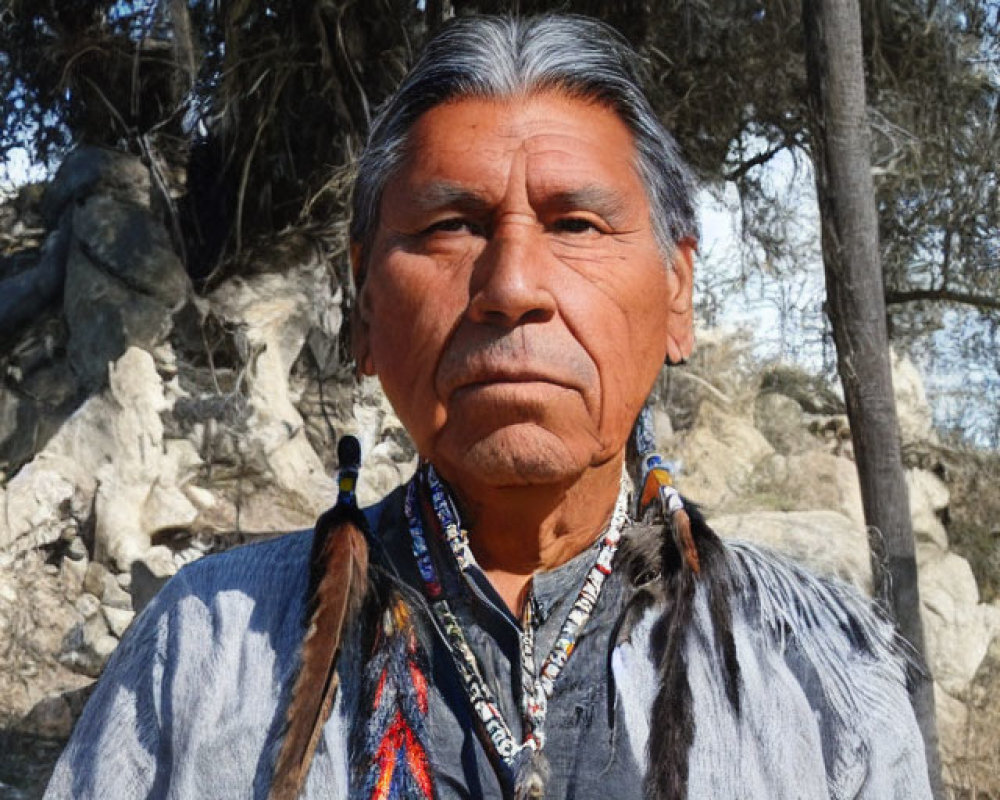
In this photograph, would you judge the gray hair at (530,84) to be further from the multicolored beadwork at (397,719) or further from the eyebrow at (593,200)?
the multicolored beadwork at (397,719)

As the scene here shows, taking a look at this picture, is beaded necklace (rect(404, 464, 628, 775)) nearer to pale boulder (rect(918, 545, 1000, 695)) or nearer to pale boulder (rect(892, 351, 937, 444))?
pale boulder (rect(918, 545, 1000, 695))

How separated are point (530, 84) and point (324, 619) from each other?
67 centimetres

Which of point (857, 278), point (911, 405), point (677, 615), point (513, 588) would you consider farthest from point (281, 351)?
point (677, 615)

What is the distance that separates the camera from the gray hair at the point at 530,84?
4.48 feet

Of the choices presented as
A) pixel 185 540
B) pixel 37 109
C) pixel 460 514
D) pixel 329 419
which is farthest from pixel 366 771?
pixel 37 109

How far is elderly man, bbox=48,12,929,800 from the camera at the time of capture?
1.25 metres

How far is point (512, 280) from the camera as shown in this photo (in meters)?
1.25

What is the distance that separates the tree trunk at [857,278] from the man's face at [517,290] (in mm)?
2107

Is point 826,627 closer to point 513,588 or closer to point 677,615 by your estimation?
point 677,615

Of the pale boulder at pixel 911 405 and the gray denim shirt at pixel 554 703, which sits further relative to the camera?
the pale boulder at pixel 911 405

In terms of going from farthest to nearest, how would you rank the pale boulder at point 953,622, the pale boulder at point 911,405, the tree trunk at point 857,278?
the pale boulder at point 911,405, the pale boulder at point 953,622, the tree trunk at point 857,278

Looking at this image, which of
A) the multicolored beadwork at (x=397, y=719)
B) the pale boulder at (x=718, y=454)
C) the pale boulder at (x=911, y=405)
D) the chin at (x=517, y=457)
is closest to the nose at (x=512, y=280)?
the chin at (x=517, y=457)

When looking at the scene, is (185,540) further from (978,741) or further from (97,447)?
(978,741)

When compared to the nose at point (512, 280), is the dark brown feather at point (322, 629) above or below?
below
